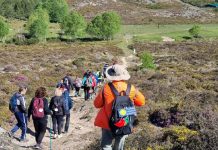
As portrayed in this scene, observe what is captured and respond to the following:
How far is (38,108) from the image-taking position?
10.4m

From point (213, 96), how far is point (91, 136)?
19.8 feet

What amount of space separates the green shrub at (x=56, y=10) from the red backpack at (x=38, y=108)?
348ft

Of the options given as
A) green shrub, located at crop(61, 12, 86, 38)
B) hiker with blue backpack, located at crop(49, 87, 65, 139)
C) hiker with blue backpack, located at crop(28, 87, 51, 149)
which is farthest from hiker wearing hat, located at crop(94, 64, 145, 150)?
green shrub, located at crop(61, 12, 86, 38)

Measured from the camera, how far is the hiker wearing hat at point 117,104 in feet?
21.0

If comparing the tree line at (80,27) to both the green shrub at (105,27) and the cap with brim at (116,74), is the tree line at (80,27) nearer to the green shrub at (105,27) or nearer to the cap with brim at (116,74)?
the green shrub at (105,27)

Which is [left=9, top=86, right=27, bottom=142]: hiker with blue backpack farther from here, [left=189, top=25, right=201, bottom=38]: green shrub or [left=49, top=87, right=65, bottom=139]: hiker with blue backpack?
[left=189, top=25, right=201, bottom=38]: green shrub

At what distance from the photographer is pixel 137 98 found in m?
6.70

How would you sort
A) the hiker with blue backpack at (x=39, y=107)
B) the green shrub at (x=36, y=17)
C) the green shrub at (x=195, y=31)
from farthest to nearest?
1. the green shrub at (x=36, y=17)
2. the green shrub at (x=195, y=31)
3. the hiker with blue backpack at (x=39, y=107)

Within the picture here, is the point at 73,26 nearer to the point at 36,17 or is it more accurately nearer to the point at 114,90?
the point at 36,17

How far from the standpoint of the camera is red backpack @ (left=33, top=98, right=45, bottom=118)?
10.5 meters

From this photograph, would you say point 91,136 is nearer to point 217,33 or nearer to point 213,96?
point 213,96

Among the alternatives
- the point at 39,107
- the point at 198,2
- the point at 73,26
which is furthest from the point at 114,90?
the point at 198,2

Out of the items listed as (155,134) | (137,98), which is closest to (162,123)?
(155,134)

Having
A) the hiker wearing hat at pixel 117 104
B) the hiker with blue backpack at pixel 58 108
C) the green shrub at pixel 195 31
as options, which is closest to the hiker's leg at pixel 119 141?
the hiker wearing hat at pixel 117 104
